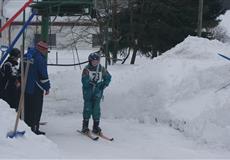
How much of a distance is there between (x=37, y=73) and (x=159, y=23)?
15953 millimetres

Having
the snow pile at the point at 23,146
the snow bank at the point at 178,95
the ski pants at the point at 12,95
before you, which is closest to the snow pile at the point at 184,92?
the snow bank at the point at 178,95

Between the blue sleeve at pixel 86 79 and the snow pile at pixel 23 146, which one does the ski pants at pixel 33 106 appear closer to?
the blue sleeve at pixel 86 79

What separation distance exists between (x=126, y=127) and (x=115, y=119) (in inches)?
35.2

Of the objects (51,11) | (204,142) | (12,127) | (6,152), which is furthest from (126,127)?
(6,152)

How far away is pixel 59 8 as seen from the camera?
12.2 meters

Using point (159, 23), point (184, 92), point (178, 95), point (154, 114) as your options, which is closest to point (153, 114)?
point (154, 114)

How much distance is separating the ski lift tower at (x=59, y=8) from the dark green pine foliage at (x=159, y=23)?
39.8ft

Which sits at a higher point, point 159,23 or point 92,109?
point 92,109

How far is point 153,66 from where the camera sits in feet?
42.9

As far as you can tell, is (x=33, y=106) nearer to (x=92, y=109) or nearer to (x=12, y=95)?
(x=12, y=95)

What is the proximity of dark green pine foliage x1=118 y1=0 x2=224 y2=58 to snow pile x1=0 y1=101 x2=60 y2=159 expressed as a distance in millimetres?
17347

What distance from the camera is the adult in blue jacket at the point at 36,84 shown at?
9.55 metres

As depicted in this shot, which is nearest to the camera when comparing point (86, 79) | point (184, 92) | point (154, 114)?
point (86, 79)

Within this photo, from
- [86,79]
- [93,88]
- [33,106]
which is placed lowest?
[33,106]
